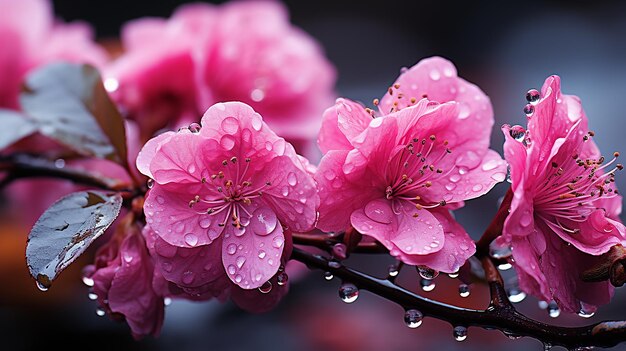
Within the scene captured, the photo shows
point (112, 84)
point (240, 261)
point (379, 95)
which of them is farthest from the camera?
point (379, 95)

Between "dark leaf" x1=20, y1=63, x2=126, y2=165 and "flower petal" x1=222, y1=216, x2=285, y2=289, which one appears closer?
"flower petal" x1=222, y1=216, x2=285, y2=289

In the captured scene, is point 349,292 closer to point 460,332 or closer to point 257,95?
point 460,332

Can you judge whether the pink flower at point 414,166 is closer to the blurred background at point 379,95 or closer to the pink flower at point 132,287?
the pink flower at point 132,287

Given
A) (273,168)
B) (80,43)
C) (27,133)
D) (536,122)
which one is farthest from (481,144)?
(80,43)

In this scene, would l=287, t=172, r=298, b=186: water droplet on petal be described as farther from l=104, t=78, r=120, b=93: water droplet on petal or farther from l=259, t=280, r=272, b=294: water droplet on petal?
l=104, t=78, r=120, b=93: water droplet on petal

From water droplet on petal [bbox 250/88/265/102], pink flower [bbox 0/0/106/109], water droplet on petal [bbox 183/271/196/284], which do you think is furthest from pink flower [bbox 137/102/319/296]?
pink flower [bbox 0/0/106/109]

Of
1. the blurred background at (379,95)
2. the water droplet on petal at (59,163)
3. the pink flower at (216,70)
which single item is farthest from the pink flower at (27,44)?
the blurred background at (379,95)

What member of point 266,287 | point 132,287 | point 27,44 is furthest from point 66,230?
point 27,44
